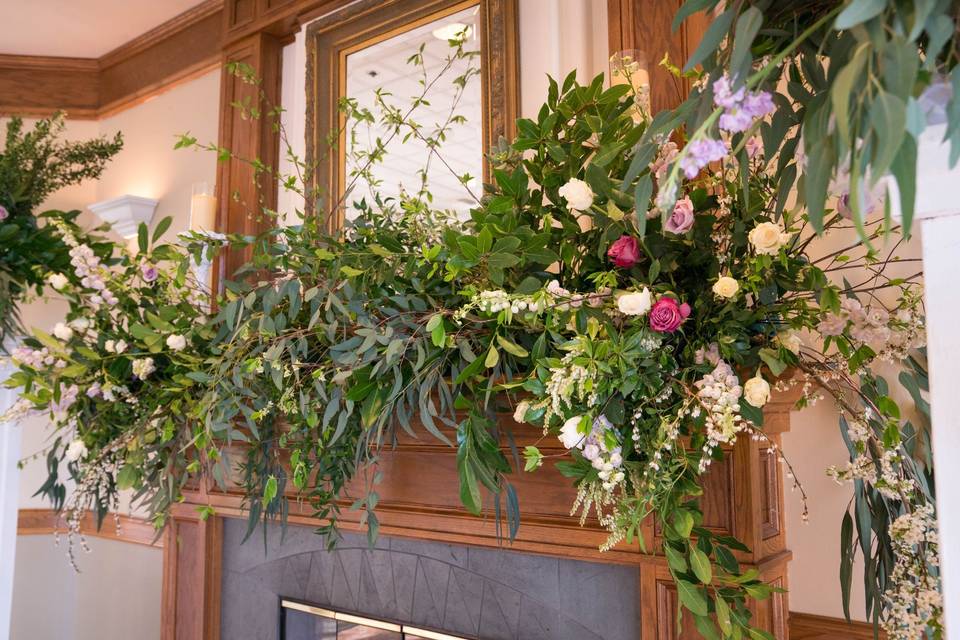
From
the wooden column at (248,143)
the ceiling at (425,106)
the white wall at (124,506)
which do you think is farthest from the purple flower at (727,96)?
the white wall at (124,506)

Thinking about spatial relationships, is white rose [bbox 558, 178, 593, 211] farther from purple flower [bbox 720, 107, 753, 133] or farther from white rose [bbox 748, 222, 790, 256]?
purple flower [bbox 720, 107, 753, 133]

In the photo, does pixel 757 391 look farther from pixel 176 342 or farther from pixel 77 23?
pixel 77 23

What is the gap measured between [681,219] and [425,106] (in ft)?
3.67


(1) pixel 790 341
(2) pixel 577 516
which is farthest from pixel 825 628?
(1) pixel 790 341

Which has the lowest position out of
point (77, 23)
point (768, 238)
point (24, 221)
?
point (768, 238)

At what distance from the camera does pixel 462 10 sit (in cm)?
203

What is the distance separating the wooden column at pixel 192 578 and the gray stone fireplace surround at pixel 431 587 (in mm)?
30

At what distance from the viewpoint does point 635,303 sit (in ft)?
3.53

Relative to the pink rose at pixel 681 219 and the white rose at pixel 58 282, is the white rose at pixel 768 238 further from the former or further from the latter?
the white rose at pixel 58 282

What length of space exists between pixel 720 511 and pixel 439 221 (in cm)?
76

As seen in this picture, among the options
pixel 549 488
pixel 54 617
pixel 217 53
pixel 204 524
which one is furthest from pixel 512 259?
pixel 54 617

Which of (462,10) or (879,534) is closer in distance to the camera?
(879,534)

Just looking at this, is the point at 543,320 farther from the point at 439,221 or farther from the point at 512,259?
the point at 439,221

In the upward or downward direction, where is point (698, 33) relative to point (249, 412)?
upward
